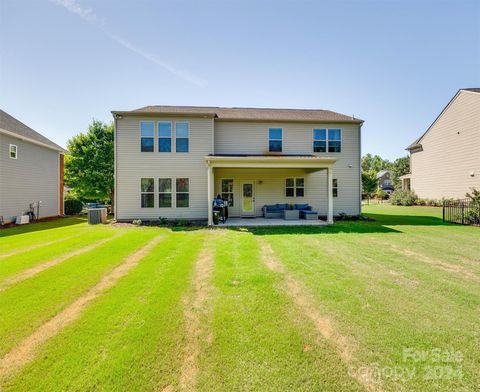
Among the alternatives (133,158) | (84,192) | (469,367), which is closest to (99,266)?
(469,367)

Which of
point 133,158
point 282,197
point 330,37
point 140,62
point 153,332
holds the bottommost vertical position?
point 153,332

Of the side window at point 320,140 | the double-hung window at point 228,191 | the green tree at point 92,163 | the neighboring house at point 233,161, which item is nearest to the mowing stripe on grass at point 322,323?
the neighboring house at point 233,161

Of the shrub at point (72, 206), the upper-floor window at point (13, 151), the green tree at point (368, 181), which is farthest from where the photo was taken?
the green tree at point (368, 181)

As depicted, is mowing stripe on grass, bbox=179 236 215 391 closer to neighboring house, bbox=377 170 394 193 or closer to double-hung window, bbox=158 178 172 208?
double-hung window, bbox=158 178 172 208

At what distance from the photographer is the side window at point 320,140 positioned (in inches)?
544

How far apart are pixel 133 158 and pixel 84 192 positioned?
31.4 feet

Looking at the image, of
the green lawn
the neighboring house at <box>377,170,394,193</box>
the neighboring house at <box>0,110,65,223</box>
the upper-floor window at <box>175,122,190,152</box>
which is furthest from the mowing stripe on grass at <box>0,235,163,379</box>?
the neighboring house at <box>377,170,394,193</box>

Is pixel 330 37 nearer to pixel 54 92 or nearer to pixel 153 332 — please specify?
pixel 153 332

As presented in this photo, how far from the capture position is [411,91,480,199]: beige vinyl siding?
1756cm

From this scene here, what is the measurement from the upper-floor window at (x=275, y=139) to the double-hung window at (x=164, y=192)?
6.34 m

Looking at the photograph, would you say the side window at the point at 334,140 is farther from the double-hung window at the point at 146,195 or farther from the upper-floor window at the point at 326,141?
the double-hung window at the point at 146,195

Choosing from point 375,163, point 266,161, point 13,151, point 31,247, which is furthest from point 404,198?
point 375,163

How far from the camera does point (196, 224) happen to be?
38.0 ft

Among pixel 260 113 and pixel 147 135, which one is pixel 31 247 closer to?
pixel 147 135
